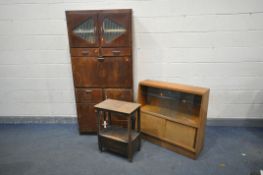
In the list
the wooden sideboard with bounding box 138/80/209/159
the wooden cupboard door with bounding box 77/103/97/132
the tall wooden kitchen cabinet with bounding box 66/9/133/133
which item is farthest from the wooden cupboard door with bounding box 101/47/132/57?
the wooden cupboard door with bounding box 77/103/97/132

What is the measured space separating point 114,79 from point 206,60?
131 centimetres

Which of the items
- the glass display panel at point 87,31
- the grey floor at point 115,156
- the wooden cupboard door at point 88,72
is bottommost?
the grey floor at point 115,156

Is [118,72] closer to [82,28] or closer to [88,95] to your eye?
[88,95]

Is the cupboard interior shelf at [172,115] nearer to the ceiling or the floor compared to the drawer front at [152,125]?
nearer to the ceiling

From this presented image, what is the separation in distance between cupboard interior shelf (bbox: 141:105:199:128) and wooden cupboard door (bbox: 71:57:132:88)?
423mm

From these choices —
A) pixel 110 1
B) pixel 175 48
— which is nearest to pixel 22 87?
pixel 110 1

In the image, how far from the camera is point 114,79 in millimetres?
2299

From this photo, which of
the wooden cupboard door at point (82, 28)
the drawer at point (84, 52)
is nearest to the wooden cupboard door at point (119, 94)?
the drawer at point (84, 52)

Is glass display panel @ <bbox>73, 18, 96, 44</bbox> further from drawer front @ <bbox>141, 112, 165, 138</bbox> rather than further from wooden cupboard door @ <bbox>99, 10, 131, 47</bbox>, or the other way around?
drawer front @ <bbox>141, 112, 165, 138</bbox>

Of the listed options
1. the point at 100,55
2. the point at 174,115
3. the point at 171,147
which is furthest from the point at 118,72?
the point at 171,147

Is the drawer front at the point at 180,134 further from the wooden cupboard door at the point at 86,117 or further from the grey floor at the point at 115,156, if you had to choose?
the wooden cupboard door at the point at 86,117

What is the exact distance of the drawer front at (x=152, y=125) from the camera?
87.3 inches

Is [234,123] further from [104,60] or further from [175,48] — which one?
[104,60]

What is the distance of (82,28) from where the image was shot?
2.17 meters
